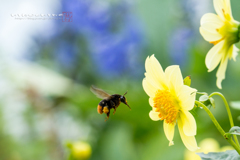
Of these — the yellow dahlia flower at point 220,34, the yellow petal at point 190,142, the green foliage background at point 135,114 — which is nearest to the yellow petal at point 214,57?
the yellow dahlia flower at point 220,34

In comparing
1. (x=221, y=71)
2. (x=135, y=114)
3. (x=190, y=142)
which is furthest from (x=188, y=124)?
(x=135, y=114)

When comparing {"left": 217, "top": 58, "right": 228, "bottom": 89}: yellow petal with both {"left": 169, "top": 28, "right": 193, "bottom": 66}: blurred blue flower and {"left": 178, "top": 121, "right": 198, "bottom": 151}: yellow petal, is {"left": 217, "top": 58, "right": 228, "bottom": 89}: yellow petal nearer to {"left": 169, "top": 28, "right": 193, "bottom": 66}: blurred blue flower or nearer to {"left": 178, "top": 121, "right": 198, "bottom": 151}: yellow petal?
{"left": 178, "top": 121, "right": 198, "bottom": 151}: yellow petal

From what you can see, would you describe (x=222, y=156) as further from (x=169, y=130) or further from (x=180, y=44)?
(x=180, y=44)

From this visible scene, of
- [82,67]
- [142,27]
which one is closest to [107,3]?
[142,27]

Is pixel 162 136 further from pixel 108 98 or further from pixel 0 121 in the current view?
pixel 0 121

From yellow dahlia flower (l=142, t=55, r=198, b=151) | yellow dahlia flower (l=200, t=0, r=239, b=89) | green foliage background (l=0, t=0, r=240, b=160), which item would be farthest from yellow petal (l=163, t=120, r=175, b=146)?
green foliage background (l=0, t=0, r=240, b=160)

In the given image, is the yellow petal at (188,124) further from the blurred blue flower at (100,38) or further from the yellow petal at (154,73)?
the blurred blue flower at (100,38)
